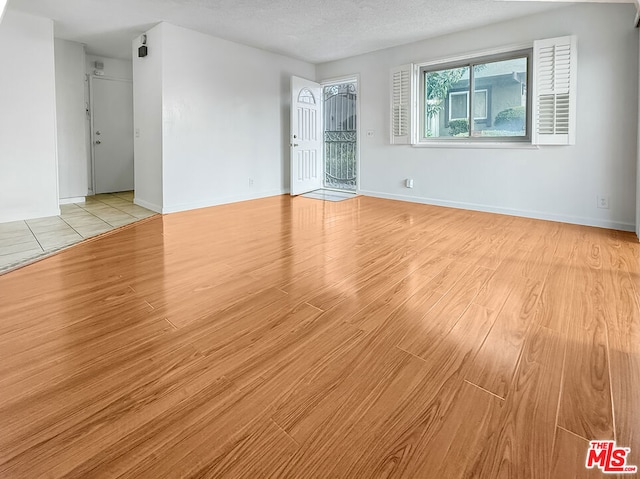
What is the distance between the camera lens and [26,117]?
419cm

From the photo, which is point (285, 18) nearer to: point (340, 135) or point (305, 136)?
point (305, 136)

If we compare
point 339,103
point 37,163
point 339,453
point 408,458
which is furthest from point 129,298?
point 339,103

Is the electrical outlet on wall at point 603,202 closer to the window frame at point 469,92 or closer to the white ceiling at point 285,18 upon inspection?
the window frame at point 469,92

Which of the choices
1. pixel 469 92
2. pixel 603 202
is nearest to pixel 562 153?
pixel 603 202

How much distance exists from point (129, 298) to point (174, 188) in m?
3.02

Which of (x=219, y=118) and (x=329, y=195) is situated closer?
(x=219, y=118)

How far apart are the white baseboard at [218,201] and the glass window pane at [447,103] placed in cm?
264

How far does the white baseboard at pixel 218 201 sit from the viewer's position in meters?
4.83


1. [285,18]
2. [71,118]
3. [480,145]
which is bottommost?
[480,145]

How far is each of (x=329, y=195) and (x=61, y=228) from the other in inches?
148

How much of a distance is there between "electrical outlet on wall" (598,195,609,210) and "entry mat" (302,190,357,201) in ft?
10.6

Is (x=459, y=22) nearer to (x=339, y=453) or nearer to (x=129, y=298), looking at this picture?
(x=129, y=298)

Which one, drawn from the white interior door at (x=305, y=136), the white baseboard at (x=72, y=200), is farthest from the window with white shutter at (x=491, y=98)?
the white baseboard at (x=72, y=200)

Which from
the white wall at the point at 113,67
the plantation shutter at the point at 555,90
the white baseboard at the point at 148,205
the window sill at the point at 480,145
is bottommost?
the white baseboard at the point at 148,205
